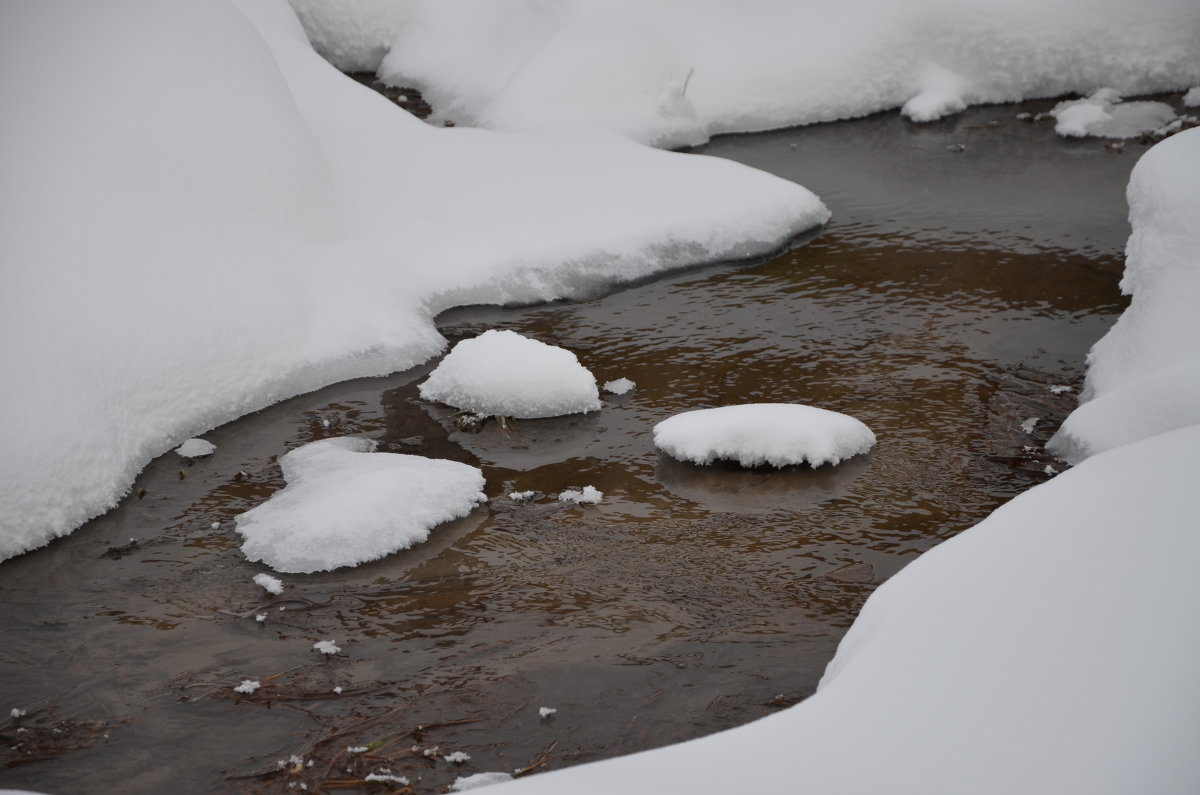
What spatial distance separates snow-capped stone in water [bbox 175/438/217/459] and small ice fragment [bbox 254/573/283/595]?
168cm

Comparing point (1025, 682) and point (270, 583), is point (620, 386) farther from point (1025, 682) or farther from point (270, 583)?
point (1025, 682)

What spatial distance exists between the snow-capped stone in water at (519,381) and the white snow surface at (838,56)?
6.05m

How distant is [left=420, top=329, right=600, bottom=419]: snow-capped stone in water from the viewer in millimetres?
7734

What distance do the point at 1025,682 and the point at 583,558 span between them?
122 inches

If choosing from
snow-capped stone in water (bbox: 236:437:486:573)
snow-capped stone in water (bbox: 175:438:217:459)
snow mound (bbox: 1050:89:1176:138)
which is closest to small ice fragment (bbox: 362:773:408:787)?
snow-capped stone in water (bbox: 236:437:486:573)

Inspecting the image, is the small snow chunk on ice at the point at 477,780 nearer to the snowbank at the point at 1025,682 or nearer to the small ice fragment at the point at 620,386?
the snowbank at the point at 1025,682

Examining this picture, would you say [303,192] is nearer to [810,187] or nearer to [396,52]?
[810,187]

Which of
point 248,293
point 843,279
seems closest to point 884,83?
point 843,279

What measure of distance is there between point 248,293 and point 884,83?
29.3ft

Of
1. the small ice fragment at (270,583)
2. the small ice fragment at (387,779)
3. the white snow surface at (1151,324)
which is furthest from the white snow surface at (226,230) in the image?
the white snow surface at (1151,324)

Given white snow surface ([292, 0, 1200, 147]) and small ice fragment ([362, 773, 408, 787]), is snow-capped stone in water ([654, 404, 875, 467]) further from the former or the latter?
white snow surface ([292, 0, 1200, 147])

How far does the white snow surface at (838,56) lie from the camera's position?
13516mm

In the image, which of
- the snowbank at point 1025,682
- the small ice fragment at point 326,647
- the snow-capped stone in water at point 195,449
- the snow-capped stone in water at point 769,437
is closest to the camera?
the snowbank at point 1025,682

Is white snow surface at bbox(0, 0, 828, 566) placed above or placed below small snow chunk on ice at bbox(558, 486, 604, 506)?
above
